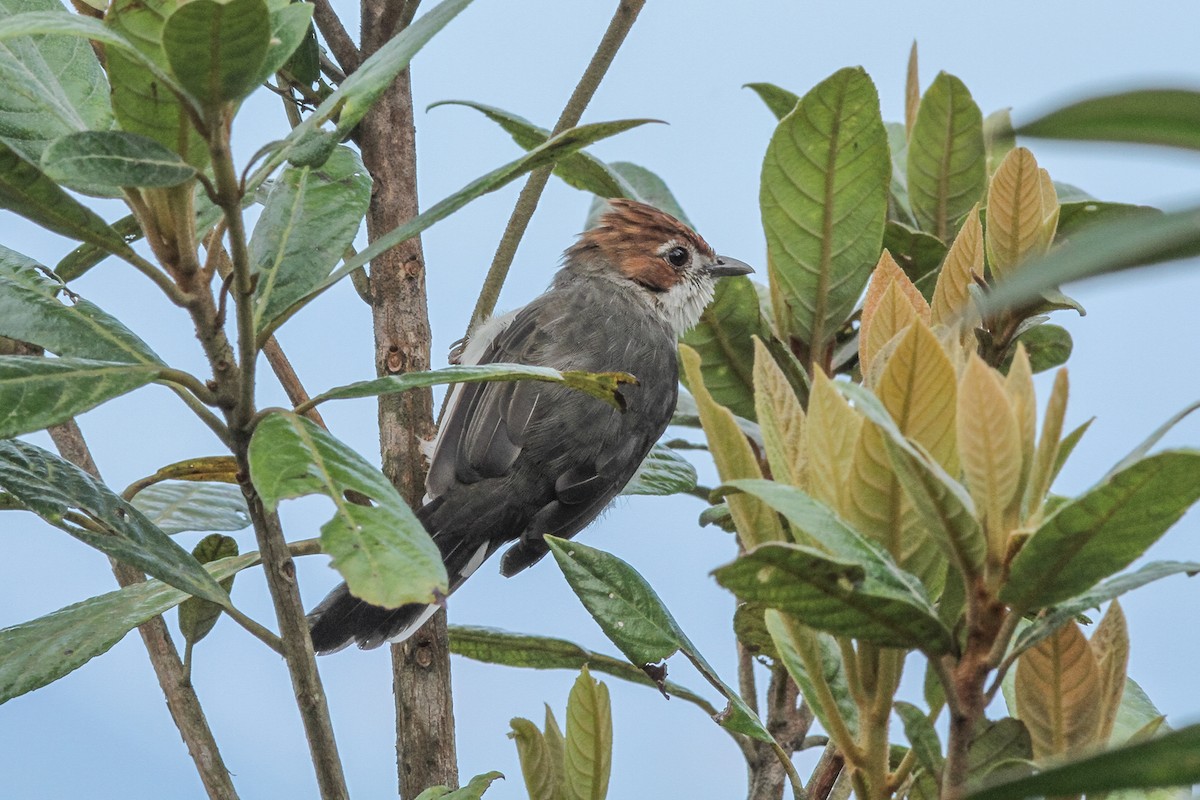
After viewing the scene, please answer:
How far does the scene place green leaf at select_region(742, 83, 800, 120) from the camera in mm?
2951

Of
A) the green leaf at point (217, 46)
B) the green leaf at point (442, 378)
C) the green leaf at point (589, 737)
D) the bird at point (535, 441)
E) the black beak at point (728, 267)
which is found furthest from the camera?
the black beak at point (728, 267)

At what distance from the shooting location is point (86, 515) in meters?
2.29

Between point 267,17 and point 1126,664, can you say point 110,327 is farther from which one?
point 1126,664

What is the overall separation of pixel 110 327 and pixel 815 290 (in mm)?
1398

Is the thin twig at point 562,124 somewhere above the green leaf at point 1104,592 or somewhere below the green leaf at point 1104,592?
above

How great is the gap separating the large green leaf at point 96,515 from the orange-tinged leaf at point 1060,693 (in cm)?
A: 123

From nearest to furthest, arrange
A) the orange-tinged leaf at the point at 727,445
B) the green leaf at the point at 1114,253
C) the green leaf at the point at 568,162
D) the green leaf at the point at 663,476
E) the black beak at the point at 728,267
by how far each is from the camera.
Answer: the green leaf at the point at 1114,253, the orange-tinged leaf at the point at 727,445, the green leaf at the point at 568,162, the green leaf at the point at 663,476, the black beak at the point at 728,267

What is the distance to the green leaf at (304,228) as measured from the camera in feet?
6.61

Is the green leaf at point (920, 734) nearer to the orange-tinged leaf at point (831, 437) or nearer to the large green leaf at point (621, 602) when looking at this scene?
the orange-tinged leaf at point (831, 437)

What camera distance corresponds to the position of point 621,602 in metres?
1.96

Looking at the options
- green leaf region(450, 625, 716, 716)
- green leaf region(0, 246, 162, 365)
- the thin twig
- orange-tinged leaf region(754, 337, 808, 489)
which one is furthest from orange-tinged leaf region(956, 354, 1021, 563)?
the thin twig

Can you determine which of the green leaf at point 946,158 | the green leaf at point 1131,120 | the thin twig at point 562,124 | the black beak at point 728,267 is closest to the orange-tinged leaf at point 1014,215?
the green leaf at point 946,158

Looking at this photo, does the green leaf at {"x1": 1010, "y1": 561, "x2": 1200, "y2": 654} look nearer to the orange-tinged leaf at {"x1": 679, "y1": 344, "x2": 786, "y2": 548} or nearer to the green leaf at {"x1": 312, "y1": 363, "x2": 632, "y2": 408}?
the orange-tinged leaf at {"x1": 679, "y1": 344, "x2": 786, "y2": 548}

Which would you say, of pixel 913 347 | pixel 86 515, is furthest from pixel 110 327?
pixel 913 347
